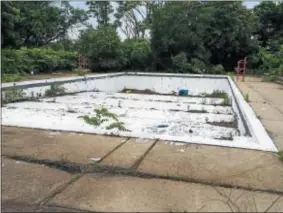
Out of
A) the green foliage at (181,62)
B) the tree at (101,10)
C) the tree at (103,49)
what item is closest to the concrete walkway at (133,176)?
the tree at (103,49)

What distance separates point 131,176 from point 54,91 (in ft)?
20.0

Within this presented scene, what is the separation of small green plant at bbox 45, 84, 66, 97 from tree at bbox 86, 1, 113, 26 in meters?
19.1

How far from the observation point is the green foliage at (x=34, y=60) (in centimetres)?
1030

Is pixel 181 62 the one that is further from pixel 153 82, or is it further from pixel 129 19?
pixel 129 19

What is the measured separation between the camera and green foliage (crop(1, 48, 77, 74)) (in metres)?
10.3

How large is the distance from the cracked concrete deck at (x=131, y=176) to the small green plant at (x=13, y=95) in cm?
297

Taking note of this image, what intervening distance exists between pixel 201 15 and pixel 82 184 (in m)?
14.3

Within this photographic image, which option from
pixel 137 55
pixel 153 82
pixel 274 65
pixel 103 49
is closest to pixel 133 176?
pixel 153 82

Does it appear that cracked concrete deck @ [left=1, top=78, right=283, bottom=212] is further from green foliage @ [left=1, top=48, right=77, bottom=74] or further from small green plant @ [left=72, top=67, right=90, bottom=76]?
small green plant @ [left=72, top=67, right=90, bottom=76]

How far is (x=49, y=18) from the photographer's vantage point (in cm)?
1916

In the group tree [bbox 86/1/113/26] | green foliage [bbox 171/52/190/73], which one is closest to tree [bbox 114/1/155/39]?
tree [bbox 86/1/113/26]

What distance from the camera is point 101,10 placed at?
27406 millimetres

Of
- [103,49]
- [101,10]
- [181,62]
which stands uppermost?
[101,10]

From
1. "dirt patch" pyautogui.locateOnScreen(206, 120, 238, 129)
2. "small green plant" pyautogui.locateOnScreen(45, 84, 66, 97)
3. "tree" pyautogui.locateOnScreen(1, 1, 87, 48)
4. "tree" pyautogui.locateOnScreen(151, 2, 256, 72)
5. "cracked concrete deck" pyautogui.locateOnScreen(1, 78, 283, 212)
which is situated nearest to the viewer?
"cracked concrete deck" pyautogui.locateOnScreen(1, 78, 283, 212)
